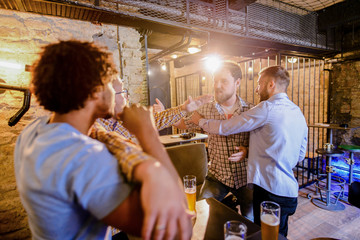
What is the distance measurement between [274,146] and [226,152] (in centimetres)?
57

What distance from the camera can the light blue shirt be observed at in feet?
6.16

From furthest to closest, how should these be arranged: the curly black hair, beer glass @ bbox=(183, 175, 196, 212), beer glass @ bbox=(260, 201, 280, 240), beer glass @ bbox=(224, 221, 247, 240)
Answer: beer glass @ bbox=(183, 175, 196, 212) < beer glass @ bbox=(260, 201, 280, 240) < beer glass @ bbox=(224, 221, 247, 240) < the curly black hair

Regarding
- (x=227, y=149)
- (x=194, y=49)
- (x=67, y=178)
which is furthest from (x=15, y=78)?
(x=194, y=49)

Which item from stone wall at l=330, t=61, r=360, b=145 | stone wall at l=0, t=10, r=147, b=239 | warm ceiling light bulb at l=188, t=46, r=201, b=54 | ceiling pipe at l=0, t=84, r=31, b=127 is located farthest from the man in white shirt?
stone wall at l=330, t=61, r=360, b=145

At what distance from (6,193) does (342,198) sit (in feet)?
19.0

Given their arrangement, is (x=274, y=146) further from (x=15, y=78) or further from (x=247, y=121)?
(x=15, y=78)

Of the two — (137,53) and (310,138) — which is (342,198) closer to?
(310,138)

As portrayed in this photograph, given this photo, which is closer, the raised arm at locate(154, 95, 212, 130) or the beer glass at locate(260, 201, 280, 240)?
the beer glass at locate(260, 201, 280, 240)

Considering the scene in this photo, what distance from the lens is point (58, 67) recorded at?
0.70 m

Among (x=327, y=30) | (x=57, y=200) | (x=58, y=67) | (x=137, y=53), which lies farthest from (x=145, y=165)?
(x=327, y=30)

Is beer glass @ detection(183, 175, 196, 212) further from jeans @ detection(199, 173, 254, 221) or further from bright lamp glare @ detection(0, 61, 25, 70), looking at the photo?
bright lamp glare @ detection(0, 61, 25, 70)

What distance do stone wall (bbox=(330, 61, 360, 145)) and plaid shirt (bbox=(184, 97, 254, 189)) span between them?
426cm

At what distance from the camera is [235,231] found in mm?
1006

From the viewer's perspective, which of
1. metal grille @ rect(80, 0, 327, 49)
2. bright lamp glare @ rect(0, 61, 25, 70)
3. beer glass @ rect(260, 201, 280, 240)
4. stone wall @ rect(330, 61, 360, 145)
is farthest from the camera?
stone wall @ rect(330, 61, 360, 145)
